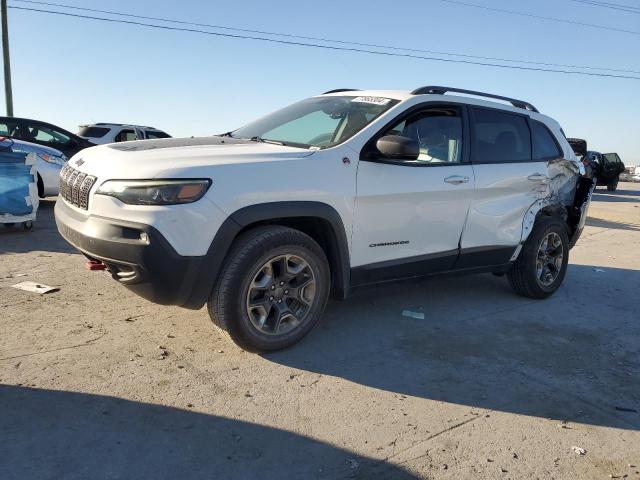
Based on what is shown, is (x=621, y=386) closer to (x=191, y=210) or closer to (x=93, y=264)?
(x=191, y=210)

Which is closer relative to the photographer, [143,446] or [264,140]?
[143,446]

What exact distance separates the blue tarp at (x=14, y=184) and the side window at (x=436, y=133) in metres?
5.14

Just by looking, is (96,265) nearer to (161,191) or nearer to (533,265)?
(161,191)

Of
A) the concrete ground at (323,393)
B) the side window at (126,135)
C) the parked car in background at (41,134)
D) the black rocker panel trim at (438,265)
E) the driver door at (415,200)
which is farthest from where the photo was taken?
the side window at (126,135)

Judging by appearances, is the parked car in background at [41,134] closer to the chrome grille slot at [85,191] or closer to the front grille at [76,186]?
the front grille at [76,186]

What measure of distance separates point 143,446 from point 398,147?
8.25 feet

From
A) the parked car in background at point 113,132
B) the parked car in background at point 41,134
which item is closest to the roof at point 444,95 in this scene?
the parked car in background at point 41,134

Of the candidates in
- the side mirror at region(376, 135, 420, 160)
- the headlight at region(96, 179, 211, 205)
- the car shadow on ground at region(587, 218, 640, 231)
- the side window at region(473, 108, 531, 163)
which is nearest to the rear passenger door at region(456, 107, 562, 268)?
the side window at region(473, 108, 531, 163)

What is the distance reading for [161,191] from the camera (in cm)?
328

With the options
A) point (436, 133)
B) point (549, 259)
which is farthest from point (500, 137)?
point (549, 259)

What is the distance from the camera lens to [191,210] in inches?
130

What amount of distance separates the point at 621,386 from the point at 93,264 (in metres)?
3.66

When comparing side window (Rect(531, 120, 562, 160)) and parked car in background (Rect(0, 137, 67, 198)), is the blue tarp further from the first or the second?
side window (Rect(531, 120, 562, 160))

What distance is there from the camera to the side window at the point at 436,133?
179 inches
